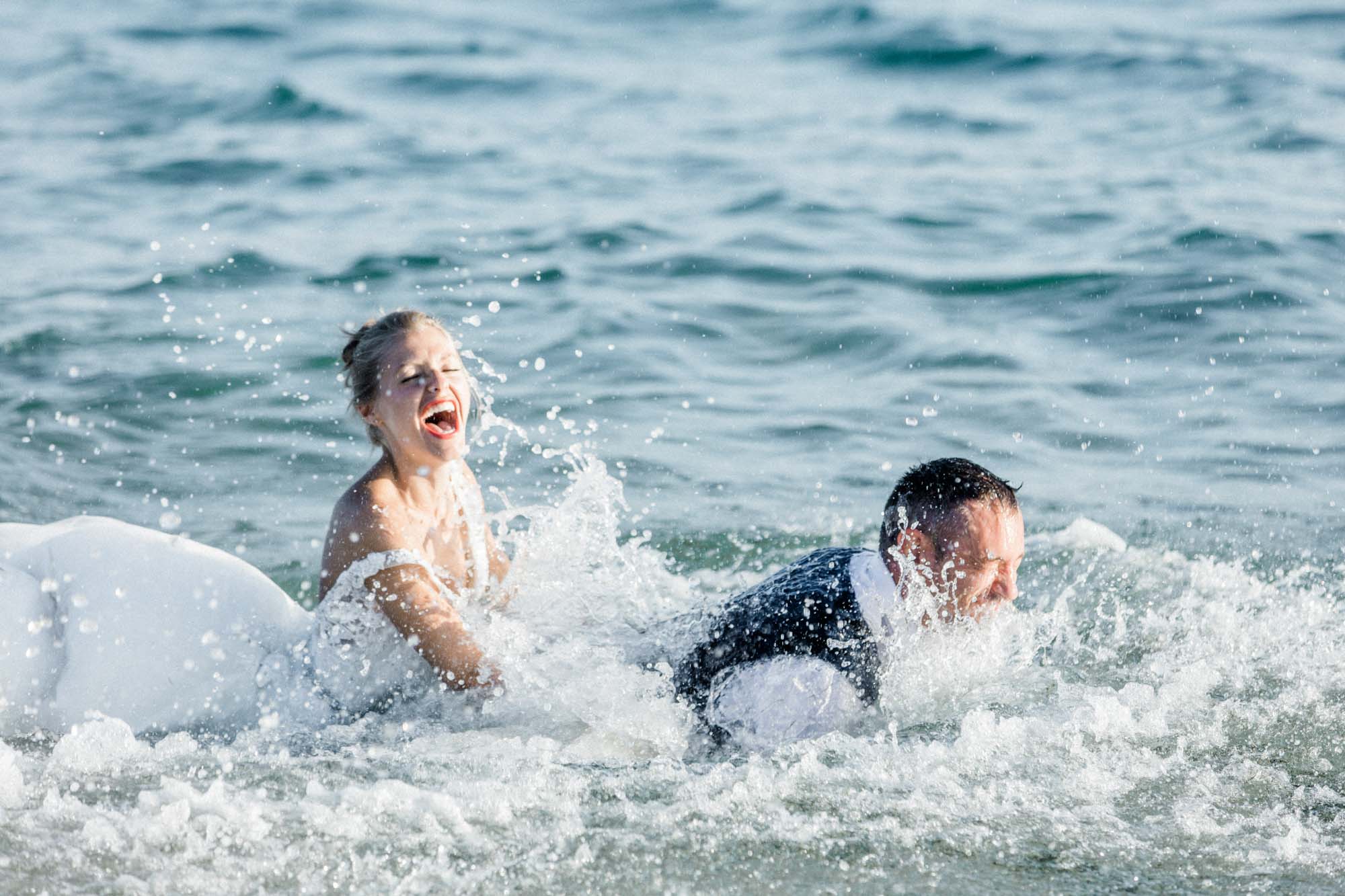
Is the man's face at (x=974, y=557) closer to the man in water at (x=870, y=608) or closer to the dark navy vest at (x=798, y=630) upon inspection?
the man in water at (x=870, y=608)

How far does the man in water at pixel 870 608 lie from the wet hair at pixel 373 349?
5.48 ft

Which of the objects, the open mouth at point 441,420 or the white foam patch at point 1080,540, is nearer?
the open mouth at point 441,420

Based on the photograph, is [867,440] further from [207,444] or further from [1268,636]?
[207,444]

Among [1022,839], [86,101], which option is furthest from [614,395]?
[86,101]

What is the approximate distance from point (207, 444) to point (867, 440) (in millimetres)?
3406

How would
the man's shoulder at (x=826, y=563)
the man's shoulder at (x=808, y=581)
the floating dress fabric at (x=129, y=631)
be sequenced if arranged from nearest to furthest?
1. the man's shoulder at (x=808, y=581)
2. the man's shoulder at (x=826, y=563)
3. the floating dress fabric at (x=129, y=631)

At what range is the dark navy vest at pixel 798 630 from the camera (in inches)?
179

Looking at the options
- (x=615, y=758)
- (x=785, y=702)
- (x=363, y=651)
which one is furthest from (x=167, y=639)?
(x=785, y=702)

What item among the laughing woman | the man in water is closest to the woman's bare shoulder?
the laughing woman

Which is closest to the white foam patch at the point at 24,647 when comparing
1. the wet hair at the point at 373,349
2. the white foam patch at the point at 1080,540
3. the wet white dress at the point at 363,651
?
the wet white dress at the point at 363,651

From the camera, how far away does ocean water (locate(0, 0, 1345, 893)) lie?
4238mm

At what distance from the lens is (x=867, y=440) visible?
26.5ft

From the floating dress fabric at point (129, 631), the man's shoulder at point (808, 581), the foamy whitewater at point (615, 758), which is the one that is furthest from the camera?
the floating dress fabric at point (129, 631)

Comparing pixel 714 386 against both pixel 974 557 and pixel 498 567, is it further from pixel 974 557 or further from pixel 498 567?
pixel 974 557
